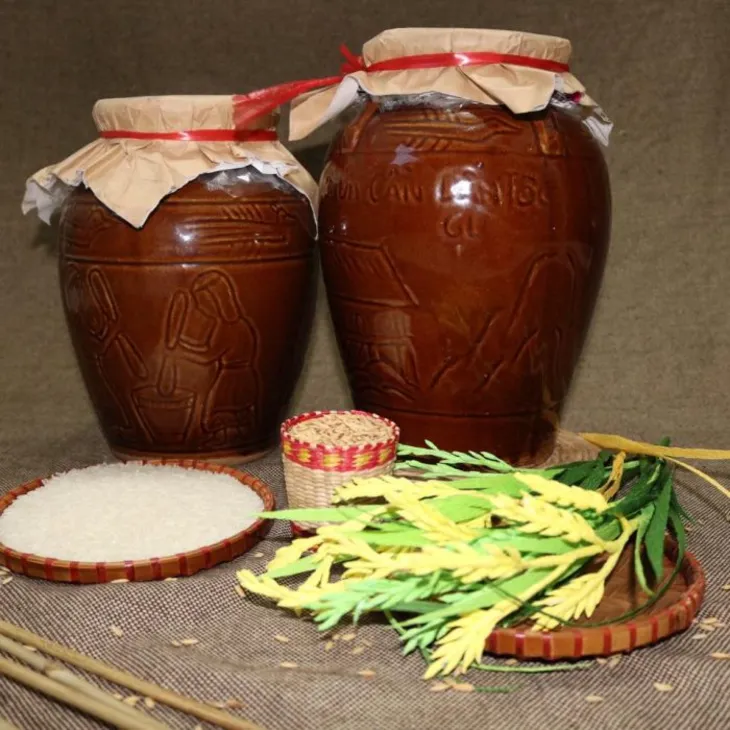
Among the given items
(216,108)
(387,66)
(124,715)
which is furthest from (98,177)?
(124,715)

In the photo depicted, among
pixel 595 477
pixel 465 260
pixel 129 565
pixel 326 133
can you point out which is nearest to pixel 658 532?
pixel 595 477

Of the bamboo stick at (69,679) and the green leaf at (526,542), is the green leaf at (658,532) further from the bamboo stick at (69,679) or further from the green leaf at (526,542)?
the bamboo stick at (69,679)

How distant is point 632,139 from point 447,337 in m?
0.60

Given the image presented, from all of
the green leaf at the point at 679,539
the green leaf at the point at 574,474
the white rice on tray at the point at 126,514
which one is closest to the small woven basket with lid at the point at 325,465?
the white rice on tray at the point at 126,514

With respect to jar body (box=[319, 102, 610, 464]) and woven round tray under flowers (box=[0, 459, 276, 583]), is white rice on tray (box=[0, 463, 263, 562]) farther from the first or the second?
jar body (box=[319, 102, 610, 464])

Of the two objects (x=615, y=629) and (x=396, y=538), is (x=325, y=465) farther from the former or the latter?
(x=615, y=629)

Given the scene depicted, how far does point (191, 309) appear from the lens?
4.15 feet

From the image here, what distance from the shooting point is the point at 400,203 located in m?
1.15

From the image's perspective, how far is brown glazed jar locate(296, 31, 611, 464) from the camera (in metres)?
1.13

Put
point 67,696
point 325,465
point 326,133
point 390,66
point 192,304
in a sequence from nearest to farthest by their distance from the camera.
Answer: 1. point 67,696
2. point 325,465
3. point 390,66
4. point 192,304
5. point 326,133

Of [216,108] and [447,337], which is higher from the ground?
[216,108]

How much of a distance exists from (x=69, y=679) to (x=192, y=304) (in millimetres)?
580

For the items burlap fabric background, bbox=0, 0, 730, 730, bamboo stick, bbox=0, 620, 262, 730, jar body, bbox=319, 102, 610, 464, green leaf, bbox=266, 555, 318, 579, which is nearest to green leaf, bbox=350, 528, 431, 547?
green leaf, bbox=266, 555, 318, 579

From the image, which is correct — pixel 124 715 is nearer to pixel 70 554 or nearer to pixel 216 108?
pixel 70 554
